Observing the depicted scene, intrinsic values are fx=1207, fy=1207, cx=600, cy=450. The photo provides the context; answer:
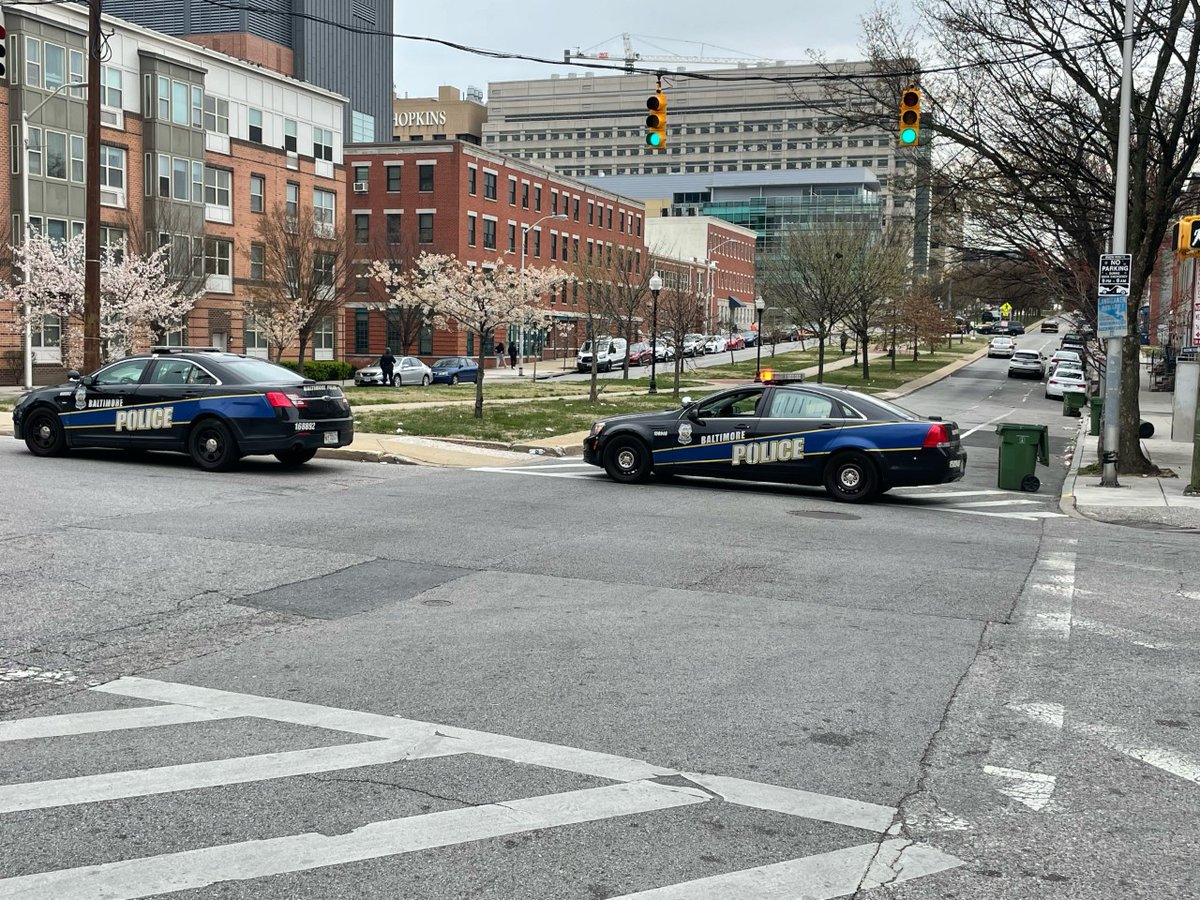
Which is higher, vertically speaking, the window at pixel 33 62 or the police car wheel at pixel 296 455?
the window at pixel 33 62

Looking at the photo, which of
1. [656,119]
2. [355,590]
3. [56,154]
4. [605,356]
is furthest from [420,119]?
[355,590]

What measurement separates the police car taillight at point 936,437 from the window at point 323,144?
172ft

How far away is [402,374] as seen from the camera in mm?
49844

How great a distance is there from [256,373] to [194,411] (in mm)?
967

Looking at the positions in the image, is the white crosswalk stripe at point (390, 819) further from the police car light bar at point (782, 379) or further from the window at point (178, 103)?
the window at point (178, 103)

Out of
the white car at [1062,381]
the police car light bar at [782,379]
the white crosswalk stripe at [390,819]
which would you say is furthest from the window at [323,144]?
the white crosswalk stripe at [390,819]

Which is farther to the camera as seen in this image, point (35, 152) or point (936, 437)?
point (35, 152)

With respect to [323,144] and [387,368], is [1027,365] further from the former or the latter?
[323,144]

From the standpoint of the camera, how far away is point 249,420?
635 inches

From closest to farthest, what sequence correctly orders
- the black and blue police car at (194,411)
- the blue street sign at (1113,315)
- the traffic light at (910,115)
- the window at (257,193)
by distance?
the black and blue police car at (194,411), the traffic light at (910,115), the blue street sign at (1113,315), the window at (257,193)

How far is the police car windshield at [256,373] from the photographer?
16.4 m

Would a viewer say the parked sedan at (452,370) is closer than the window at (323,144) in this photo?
Yes

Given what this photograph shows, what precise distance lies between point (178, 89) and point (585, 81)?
13512 centimetres

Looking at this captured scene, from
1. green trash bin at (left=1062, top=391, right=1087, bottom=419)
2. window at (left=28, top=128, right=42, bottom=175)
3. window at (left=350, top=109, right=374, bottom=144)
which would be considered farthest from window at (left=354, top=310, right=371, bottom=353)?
window at (left=350, top=109, right=374, bottom=144)
